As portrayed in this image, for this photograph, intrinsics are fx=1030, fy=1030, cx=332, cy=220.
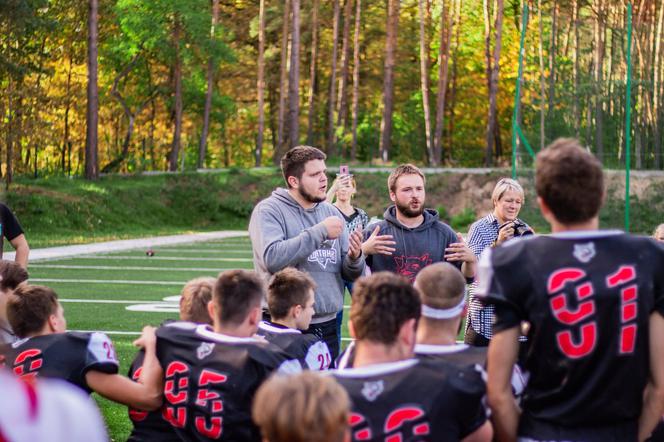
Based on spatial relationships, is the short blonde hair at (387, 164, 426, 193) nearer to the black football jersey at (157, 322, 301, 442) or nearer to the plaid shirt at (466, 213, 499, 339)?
the plaid shirt at (466, 213, 499, 339)

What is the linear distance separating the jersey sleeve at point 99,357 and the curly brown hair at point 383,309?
4.69 ft

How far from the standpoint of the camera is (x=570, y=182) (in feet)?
11.4

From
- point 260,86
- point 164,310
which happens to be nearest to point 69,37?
point 260,86

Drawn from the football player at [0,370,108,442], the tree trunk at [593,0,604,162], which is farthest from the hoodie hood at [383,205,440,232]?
the tree trunk at [593,0,604,162]

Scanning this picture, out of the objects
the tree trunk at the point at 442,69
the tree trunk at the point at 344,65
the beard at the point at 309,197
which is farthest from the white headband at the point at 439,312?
the tree trunk at the point at 344,65

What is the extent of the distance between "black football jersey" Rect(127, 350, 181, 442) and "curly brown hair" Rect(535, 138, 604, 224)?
2137 mm

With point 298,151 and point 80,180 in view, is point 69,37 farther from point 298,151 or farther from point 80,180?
point 298,151

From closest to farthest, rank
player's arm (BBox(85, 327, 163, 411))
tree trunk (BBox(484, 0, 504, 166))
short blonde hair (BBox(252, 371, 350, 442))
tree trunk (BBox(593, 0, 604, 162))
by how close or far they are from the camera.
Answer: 1. short blonde hair (BBox(252, 371, 350, 442))
2. player's arm (BBox(85, 327, 163, 411))
3. tree trunk (BBox(593, 0, 604, 162))
4. tree trunk (BBox(484, 0, 504, 166))

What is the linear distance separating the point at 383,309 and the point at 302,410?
3.49 ft

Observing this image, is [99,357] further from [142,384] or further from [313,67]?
[313,67]

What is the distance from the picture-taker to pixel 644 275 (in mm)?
3553

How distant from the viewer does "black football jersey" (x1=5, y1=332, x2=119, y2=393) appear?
4.64m

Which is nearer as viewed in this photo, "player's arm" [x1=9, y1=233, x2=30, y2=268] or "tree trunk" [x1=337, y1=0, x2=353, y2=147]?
"player's arm" [x1=9, y1=233, x2=30, y2=268]

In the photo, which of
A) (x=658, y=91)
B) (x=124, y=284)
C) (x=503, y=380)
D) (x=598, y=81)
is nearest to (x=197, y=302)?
(x=503, y=380)
